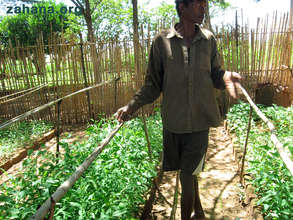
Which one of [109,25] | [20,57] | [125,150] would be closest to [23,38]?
[109,25]

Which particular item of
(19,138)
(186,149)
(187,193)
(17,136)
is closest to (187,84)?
(186,149)

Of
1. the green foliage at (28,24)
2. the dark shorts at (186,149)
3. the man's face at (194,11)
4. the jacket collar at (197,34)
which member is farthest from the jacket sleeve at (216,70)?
the green foliage at (28,24)

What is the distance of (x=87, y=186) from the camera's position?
1.76 m

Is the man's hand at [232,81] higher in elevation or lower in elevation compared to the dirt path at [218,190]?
higher

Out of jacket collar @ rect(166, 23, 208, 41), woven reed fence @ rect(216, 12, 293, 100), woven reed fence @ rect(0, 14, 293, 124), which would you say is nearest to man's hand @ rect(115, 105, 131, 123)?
jacket collar @ rect(166, 23, 208, 41)

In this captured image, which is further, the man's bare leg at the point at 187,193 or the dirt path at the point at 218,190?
the dirt path at the point at 218,190

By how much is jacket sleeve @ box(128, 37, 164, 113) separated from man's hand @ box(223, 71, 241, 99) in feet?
1.64

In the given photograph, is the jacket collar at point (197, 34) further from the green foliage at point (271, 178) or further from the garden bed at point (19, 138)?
the garden bed at point (19, 138)

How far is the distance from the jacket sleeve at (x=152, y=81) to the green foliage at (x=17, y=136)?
3.09 meters

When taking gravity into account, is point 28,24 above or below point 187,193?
above

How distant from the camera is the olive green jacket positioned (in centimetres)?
171

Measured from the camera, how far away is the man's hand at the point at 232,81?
1730mm

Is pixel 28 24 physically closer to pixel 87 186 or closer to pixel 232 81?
pixel 87 186

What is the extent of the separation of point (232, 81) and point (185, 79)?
0.36m
